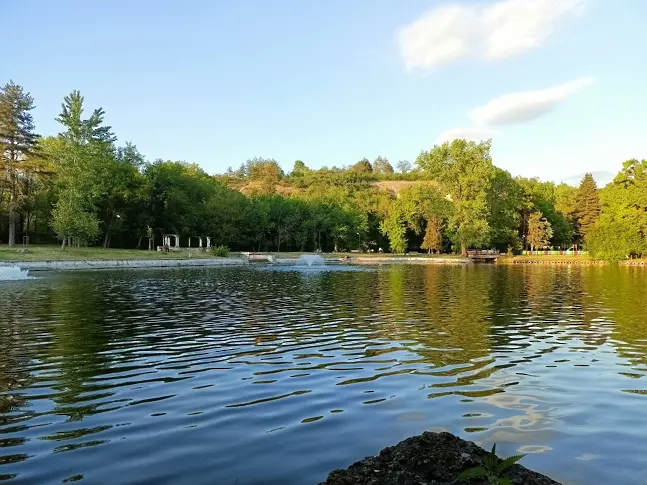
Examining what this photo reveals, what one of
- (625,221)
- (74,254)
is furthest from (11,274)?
(625,221)

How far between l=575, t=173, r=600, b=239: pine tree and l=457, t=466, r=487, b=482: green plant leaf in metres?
109

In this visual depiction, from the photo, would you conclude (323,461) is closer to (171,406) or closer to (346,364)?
(171,406)

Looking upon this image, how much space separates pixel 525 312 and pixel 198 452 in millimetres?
16311

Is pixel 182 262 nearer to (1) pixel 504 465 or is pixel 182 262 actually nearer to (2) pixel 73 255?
Result: (2) pixel 73 255

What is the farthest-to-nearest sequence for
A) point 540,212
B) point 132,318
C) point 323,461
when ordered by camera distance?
point 540,212
point 132,318
point 323,461

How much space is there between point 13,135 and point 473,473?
216 feet

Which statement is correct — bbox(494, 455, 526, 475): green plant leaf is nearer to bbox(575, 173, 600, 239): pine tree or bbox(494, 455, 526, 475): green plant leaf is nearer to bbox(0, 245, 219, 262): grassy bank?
bbox(0, 245, 219, 262): grassy bank

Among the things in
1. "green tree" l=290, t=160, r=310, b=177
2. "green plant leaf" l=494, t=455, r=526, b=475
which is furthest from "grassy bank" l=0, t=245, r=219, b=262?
"green tree" l=290, t=160, r=310, b=177

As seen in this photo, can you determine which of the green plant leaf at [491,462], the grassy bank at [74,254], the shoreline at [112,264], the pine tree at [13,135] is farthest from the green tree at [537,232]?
the green plant leaf at [491,462]

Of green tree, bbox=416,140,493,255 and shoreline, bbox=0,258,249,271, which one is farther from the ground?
green tree, bbox=416,140,493,255

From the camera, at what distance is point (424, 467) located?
13.6ft

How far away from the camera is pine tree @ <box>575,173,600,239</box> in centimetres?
10275

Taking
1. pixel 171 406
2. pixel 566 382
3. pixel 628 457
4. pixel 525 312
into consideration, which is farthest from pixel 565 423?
pixel 525 312

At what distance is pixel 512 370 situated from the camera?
10117 mm
